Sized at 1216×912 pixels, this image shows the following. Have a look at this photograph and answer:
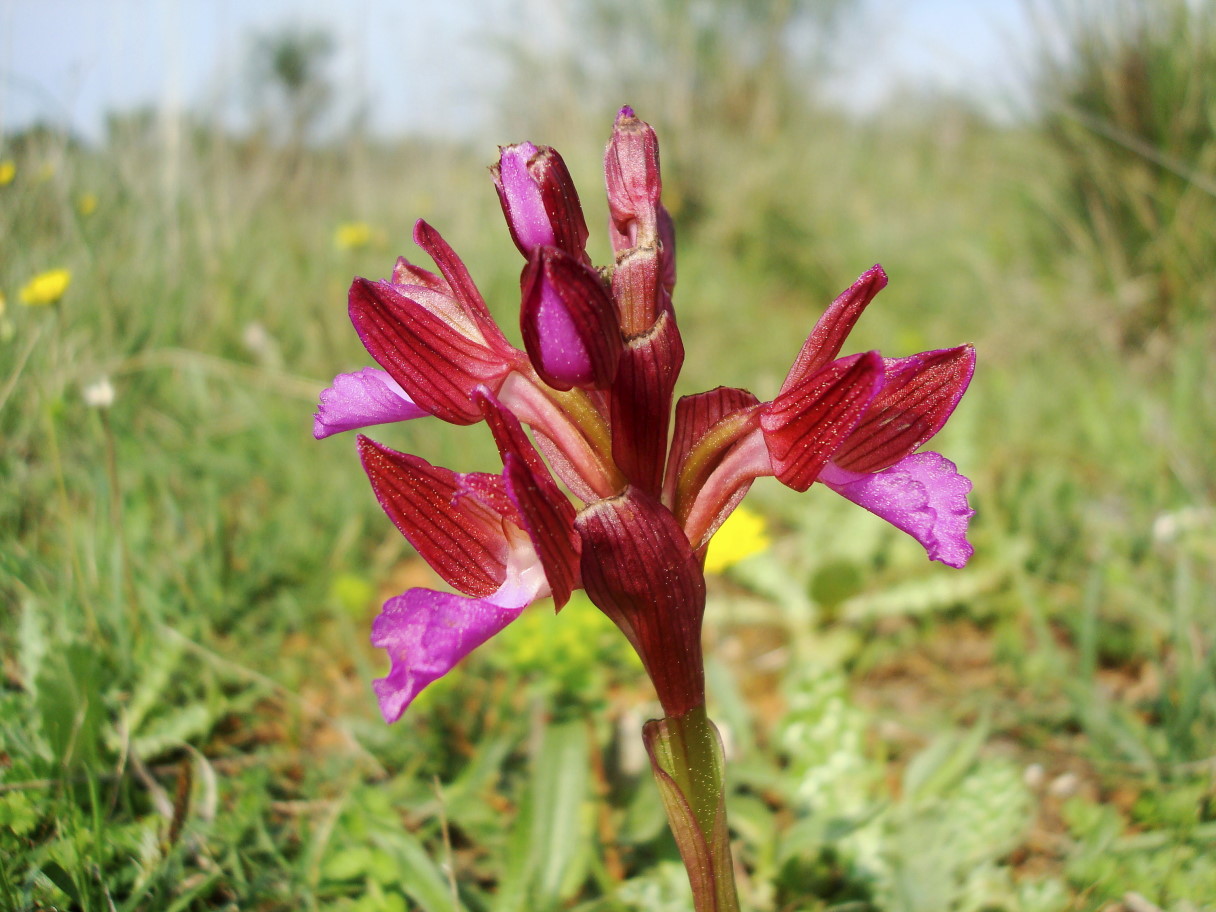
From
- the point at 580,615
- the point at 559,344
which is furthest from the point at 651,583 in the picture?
the point at 580,615

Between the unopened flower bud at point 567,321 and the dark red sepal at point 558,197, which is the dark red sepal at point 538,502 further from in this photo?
the dark red sepal at point 558,197

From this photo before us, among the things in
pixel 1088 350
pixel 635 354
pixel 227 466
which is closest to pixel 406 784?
pixel 635 354

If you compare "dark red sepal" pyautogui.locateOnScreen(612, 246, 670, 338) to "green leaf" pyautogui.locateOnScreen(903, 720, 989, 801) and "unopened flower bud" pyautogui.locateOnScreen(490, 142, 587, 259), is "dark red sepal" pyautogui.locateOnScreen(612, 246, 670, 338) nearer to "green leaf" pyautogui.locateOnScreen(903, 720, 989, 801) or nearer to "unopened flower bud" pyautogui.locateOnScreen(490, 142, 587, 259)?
"unopened flower bud" pyautogui.locateOnScreen(490, 142, 587, 259)

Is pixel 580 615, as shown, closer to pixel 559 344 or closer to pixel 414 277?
pixel 414 277

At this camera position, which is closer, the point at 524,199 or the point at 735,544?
the point at 524,199

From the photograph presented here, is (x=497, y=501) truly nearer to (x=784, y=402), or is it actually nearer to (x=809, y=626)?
(x=784, y=402)

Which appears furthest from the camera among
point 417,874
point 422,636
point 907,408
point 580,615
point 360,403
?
point 580,615

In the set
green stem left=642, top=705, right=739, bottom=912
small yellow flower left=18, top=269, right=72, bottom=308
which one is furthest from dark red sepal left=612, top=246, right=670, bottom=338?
small yellow flower left=18, top=269, right=72, bottom=308
